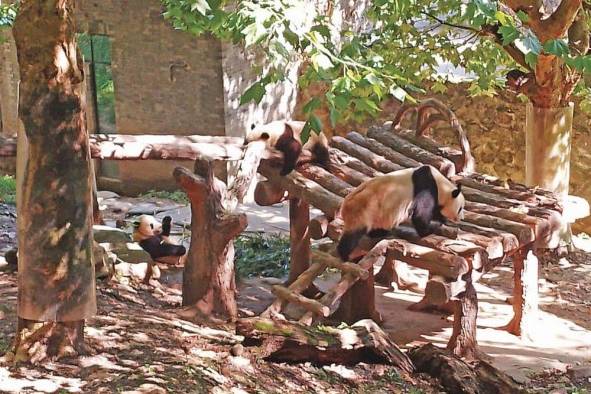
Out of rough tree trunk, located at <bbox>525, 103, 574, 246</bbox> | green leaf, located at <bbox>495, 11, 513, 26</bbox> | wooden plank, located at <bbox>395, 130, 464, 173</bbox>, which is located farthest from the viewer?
rough tree trunk, located at <bbox>525, 103, 574, 246</bbox>

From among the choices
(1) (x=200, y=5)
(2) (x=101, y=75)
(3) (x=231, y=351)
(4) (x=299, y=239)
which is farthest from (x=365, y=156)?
(2) (x=101, y=75)

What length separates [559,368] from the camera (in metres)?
6.95

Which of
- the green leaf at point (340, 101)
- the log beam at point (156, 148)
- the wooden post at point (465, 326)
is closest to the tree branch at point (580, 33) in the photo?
the wooden post at point (465, 326)

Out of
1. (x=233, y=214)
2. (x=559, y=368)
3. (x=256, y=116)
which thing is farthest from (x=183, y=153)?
(x=256, y=116)

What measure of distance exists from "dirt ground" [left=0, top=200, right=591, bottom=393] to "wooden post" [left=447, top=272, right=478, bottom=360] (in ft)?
1.04

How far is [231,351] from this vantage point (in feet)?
16.6

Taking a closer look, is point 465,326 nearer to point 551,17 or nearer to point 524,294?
point 524,294

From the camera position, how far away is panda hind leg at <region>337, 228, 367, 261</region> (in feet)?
22.1

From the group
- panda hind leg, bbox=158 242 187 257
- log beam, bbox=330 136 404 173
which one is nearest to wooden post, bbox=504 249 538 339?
log beam, bbox=330 136 404 173

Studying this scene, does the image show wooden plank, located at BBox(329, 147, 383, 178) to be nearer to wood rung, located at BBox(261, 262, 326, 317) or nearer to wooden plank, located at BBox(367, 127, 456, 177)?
wooden plank, located at BBox(367, 127, 456, 177)

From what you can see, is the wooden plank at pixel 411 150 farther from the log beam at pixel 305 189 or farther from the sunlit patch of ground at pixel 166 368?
the sunlit patch of ground at pixel 166 368

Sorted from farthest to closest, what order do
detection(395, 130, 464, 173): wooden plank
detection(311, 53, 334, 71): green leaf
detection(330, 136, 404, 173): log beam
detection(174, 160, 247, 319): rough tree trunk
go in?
detection(395, 130, 464, 173): wooden plank, detection(330, 136, 404, 173): log beam, detection(174, 160, 247, 319): rough tree trunk, detection(311, 53, 334, 71): green leaf

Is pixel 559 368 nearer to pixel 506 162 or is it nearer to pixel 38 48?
pixel 38 48

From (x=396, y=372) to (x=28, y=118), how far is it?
9.57 ft
